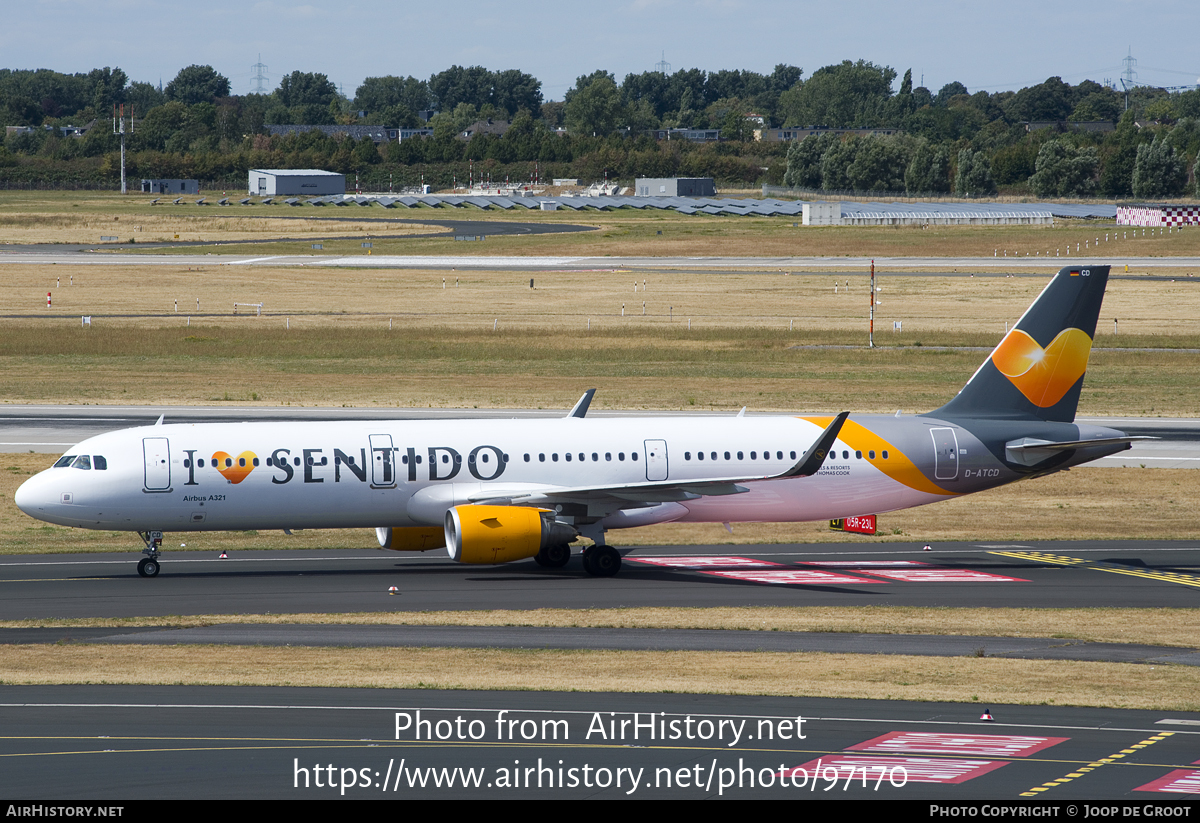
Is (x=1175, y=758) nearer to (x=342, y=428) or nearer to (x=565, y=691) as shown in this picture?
(x=565, y=691)

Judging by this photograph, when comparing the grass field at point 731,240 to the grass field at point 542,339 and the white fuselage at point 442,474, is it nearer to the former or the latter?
the grass field at point 542,339

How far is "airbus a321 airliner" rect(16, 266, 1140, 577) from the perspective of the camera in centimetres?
3591

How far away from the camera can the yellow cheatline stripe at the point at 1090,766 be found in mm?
19078

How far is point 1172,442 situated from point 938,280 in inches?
2693

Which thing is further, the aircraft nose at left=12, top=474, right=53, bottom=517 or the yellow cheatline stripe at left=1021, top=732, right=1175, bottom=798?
the aircraft nose at left=12, top=474, right=53, bottom=517

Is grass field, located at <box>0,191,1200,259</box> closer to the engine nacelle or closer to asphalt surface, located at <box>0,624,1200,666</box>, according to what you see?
the engine nacelle

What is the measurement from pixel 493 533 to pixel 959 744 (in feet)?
54.1

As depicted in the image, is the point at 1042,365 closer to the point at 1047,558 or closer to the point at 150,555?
the point at 1047,558

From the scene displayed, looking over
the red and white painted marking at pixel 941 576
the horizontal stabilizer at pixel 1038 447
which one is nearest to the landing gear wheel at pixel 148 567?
the red and white painted marking at pixel 941 576

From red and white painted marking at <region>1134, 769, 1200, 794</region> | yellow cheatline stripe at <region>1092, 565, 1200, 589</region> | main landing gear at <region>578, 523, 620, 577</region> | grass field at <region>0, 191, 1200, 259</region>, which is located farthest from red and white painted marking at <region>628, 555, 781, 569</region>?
grass field at <region>0, 191, 1200, 259</region>

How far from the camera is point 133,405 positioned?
2699 inches

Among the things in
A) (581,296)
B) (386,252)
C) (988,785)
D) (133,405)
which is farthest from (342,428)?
(386,252)

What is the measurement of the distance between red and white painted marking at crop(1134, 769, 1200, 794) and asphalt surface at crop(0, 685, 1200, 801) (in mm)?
47

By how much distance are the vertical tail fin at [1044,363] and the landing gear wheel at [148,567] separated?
23918 mm
